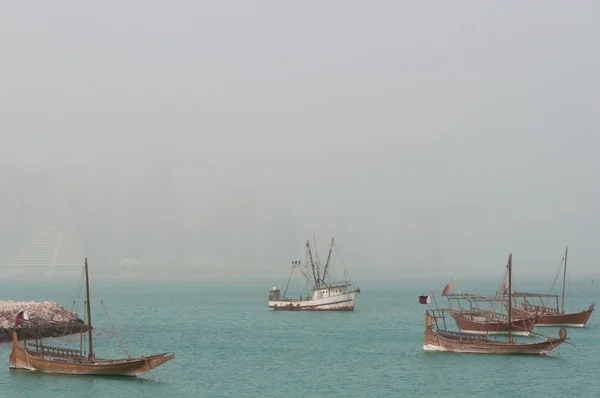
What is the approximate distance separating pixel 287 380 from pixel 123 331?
50.4 metres

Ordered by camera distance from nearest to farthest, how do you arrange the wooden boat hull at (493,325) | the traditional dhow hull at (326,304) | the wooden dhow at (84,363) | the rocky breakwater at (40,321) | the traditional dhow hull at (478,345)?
the wooden dhow at (84,363) < the traditional dhow hull at (478,345) < the rocky breakwater at (40,321) < the wooden boat hull at (493,325) < the traditional dhow hull at (326,304)

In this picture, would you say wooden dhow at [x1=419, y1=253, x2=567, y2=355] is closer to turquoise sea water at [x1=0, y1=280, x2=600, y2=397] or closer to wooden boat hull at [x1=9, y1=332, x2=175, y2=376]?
turquoise sea water at [x1=0, y1=280, x2=600, y2=397]

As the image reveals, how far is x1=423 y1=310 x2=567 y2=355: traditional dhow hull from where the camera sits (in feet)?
274

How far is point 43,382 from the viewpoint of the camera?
69.6 metres

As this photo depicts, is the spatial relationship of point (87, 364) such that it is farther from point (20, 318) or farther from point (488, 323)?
point (488, 323)

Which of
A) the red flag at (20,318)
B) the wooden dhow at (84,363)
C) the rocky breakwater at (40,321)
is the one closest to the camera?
the wooden dhow at (84,363)

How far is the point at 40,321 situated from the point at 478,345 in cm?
5900

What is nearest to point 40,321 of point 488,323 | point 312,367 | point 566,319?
point 312,367

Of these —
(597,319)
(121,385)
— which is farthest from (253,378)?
(597,319)

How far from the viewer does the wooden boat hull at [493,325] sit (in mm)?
100338

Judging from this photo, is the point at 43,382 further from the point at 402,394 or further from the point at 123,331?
the point at 123,331

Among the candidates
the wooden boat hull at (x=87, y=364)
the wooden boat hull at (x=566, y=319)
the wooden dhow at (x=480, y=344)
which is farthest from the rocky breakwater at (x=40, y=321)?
the wooden boat hull at (x=566, y=319)

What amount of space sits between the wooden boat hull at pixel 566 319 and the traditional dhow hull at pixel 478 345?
37413mm

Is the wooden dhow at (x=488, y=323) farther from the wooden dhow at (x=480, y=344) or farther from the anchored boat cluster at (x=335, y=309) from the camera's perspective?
the wooden dhow at (x=480, y=344)
